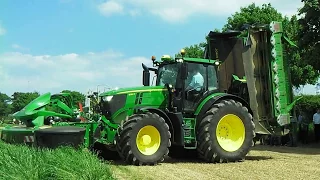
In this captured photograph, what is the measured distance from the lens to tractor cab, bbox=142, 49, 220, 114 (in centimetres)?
1102

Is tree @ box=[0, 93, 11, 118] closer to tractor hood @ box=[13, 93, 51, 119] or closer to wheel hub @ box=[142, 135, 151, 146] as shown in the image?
tractor hood @ box=[13, 93, 51, 119]

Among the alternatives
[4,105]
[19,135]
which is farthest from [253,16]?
[4,105]

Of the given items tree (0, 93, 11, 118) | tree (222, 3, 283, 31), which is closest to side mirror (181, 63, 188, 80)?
tree (222, 3, 283, 31)

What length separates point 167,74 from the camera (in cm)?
1176

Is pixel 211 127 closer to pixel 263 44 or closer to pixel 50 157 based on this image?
pixel 263 44

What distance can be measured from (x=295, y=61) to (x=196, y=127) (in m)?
17.9

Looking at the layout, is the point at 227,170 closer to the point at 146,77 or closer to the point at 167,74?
the point at 167,74

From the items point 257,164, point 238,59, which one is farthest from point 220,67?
point 257,164

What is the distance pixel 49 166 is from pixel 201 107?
5.04m

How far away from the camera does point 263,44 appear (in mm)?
12031

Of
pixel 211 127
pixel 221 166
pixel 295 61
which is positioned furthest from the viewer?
pixel 295 61

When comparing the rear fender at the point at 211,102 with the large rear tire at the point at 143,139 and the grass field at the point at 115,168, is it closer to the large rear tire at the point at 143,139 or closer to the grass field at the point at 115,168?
the large rear tire at the point at 143,139

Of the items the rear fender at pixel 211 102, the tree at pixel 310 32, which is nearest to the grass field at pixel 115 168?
the rear fender at pixel 211 102

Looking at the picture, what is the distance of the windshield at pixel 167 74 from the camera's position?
37.6 feet
